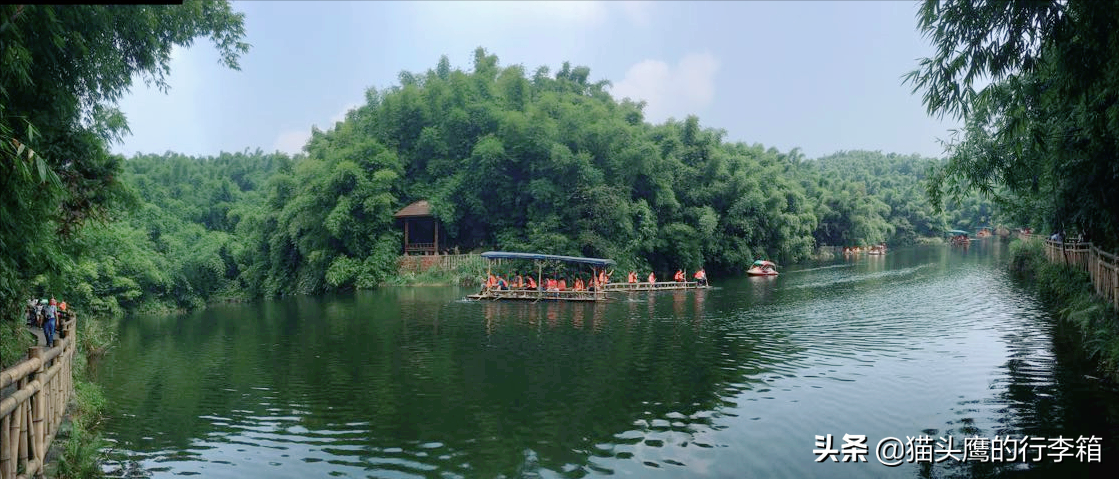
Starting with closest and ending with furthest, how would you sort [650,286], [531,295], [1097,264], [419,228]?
[1097,264] → [531,295] → [650,286] → [419,228]

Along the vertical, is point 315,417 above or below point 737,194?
below

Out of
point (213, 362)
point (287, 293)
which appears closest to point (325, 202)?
point (287, 293)

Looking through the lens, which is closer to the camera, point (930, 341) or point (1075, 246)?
point (930, 341)

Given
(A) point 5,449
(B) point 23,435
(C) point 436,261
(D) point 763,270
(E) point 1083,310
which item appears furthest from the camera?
(D) point 763,270

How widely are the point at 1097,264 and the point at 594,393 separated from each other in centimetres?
1355

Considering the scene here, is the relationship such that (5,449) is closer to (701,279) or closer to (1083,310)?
(1083,310)

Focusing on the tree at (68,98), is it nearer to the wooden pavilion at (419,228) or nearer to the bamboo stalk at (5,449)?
the bamboo stalk at (5,449)

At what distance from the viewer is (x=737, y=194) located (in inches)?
1938

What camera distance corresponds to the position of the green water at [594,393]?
988 cm

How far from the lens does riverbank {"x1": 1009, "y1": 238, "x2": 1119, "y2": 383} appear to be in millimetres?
13772

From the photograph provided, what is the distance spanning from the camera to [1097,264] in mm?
17922

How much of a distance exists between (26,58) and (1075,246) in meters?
28.8

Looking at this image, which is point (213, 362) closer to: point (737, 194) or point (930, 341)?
point (930, 341)

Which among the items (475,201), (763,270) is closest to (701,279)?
(763,270)
